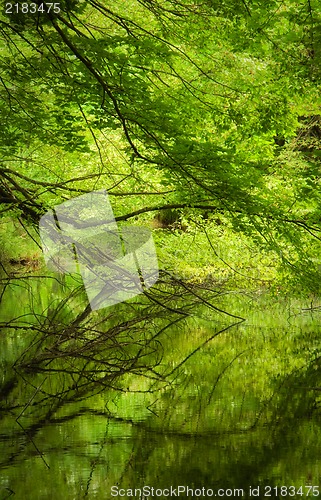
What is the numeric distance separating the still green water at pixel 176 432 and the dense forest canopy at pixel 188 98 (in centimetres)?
168

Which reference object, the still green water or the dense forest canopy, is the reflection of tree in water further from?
the dense forest canopy

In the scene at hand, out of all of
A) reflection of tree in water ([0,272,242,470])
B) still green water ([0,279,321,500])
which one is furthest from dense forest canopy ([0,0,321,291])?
still green water ([0,279,321,500])

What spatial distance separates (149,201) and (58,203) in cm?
176

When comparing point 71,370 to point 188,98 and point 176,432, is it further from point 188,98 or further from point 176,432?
point 188,98

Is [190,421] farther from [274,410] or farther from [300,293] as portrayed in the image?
[300,293]

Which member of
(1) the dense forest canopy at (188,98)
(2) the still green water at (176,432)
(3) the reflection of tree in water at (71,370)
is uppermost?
(1) the dense forest canopy at (188,98)

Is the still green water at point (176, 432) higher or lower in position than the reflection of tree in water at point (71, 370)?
lower

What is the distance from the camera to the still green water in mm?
5504

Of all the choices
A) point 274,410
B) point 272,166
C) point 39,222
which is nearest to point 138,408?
point 274,410

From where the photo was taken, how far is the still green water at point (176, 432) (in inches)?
217

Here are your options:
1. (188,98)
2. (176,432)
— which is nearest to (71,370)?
(176,432)

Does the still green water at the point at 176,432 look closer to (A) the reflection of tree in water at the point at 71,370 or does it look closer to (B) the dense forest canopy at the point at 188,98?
(A) the reflection of tree in water at the point at 71,370

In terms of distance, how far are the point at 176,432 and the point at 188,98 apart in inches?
141

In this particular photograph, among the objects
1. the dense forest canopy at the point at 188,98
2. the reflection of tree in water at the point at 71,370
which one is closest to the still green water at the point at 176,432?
the reflection of tree in water at the point at 71,370
